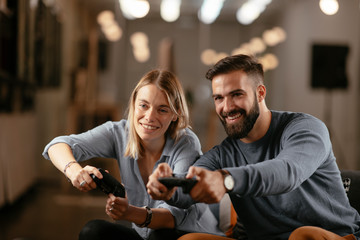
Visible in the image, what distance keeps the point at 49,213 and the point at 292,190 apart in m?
2.74

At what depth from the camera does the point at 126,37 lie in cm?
605

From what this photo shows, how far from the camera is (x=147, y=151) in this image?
1.36m

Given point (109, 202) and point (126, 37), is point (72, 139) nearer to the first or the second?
point (109, 202)

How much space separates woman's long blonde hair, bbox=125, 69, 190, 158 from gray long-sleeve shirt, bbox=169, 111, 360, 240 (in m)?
0.16

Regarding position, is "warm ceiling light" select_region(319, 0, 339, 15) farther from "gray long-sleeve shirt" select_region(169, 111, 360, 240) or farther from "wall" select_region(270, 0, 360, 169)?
"wall" select_region(270, 0, 360, 169)

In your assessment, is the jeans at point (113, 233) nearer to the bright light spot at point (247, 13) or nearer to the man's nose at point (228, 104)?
the man's nose at point (228, 104)

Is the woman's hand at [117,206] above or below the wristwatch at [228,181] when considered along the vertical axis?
below

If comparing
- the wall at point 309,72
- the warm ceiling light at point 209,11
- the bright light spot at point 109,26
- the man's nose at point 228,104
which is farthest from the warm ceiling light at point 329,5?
the bright light spot at point 109,26

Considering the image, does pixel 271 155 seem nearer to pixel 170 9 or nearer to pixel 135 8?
pixel 135 8

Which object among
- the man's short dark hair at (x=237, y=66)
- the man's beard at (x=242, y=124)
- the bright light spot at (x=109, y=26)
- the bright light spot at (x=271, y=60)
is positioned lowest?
the man's beard at (x=242, y=124)

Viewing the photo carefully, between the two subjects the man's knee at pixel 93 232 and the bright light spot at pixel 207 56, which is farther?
the bright light spot at pixel 207 56

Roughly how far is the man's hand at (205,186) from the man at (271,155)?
0.21m

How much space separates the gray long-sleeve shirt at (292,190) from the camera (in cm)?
109

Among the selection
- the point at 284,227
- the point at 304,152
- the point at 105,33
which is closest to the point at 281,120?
the point at 304,152
